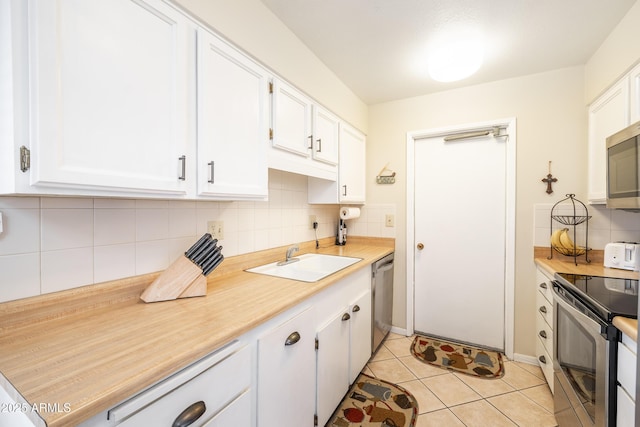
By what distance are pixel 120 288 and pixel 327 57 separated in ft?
6.26

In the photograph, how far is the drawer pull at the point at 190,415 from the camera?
2.31 feet

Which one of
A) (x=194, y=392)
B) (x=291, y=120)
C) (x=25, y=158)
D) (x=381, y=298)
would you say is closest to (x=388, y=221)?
(x=381, y=298)

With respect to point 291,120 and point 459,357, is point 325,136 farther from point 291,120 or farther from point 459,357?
point 459,357

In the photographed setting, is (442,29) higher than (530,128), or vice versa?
(442,29)

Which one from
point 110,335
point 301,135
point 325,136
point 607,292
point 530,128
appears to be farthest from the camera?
point 530,128

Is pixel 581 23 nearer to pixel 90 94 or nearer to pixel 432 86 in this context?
pixel 432 86

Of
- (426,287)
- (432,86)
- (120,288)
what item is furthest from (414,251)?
(120,288)

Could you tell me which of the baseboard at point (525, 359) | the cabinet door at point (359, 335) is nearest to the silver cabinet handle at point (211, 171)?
the cabinet door at point (359, 335)

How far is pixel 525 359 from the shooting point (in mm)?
2207

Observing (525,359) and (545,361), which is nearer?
(545,361)

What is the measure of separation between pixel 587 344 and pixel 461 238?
1.35m

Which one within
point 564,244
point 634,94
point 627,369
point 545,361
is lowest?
point 545,361

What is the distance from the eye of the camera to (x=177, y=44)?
1.03m

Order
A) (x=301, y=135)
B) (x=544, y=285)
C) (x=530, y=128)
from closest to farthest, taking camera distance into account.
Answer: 1. (x=301, y=135)
2. (x=544, y=285)
3. (x=530, y=128)
